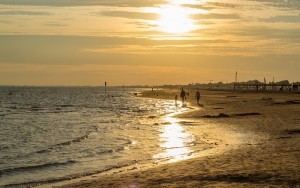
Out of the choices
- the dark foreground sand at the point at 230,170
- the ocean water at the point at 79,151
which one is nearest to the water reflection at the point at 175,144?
the ocean water at the point at 79,151

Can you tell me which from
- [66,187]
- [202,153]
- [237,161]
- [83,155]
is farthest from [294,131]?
[66,187]

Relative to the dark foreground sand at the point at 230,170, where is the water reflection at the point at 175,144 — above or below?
below

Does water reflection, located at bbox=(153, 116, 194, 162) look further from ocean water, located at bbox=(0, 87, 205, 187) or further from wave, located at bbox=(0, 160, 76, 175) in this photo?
wave, located at bbox=(0, 160, 76, 175)

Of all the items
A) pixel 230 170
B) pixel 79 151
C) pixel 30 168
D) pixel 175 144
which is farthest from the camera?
pixel 175 144

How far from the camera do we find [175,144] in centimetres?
2306

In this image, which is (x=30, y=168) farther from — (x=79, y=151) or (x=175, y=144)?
(x=175, y=144)

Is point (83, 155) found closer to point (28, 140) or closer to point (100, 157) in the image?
point (100, 157)

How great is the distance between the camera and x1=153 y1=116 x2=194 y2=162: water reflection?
62.0ft

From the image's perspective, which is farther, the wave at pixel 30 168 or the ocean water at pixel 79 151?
the wave at pixel 30 168

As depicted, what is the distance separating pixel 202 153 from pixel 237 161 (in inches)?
137

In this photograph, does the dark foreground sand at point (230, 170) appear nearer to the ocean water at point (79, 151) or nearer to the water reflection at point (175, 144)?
the water reflection at point (175, 144)

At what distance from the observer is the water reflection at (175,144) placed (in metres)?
18.9

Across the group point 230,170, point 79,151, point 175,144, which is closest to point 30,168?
point 79,151

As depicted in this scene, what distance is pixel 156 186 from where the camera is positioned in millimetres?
12180
